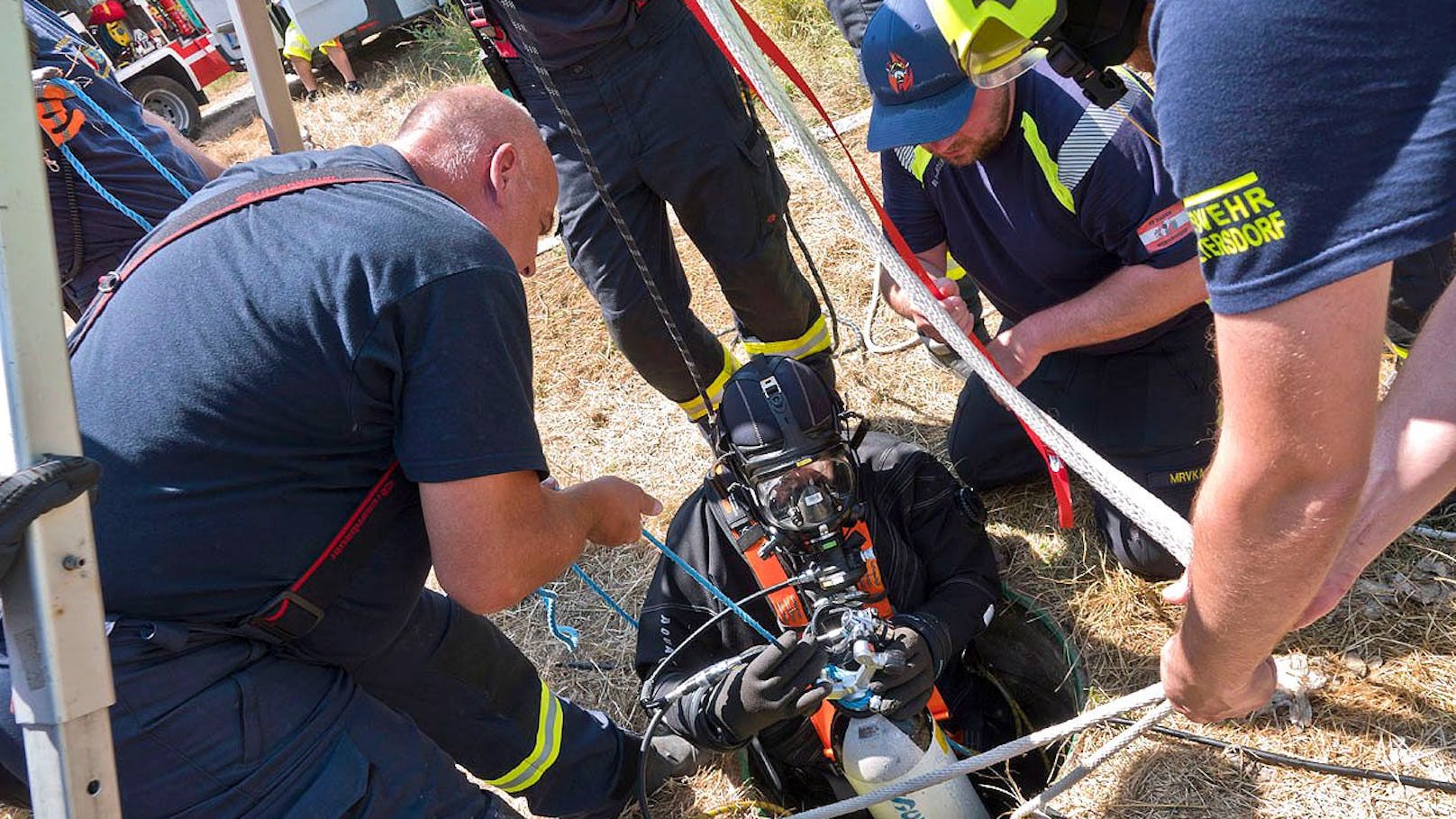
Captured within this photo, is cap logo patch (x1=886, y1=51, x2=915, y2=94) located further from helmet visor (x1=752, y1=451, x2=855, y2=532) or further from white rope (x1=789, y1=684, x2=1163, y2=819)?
white rope (x1=789, y1=684, x2=1163, y2=819)

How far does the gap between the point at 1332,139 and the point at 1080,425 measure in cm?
253

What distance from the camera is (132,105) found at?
11.6 ft

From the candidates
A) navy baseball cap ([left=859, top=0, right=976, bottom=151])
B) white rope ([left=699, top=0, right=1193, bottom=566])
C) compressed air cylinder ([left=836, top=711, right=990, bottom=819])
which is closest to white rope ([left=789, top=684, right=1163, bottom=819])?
compressed air cylinder ([left=836, top=711, right=990, bottom=819])

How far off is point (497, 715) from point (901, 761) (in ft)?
3.59

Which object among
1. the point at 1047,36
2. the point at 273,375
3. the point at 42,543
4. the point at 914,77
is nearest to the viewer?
the point at 42,543

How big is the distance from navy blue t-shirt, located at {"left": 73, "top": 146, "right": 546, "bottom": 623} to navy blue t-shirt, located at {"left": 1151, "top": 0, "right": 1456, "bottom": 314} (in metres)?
1.34

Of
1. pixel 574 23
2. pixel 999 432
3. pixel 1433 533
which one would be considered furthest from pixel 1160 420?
pixel 574 23

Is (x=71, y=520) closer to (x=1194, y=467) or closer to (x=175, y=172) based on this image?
(x=175, y=172)

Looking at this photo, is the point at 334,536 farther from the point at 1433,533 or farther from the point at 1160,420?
the point at 1433,533

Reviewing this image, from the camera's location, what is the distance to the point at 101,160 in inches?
133

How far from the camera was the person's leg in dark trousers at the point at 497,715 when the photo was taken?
112 inches

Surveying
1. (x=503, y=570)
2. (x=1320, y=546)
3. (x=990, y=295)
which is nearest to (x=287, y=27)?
(x=990, y=295)

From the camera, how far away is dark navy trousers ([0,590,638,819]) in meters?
2.11

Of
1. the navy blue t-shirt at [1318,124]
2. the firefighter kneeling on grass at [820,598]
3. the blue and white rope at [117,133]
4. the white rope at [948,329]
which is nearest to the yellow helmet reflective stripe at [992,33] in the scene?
the white rope at [948,329]
